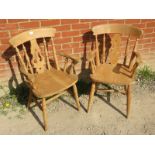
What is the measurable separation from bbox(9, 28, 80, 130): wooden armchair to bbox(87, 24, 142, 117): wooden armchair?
0.31 metres

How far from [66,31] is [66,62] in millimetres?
460

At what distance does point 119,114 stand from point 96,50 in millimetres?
912

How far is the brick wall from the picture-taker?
3.44 metres

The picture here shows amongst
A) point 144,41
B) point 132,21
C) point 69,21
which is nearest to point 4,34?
point 69,21

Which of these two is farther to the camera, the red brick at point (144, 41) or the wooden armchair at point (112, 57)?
the red brick at point (144, 41)

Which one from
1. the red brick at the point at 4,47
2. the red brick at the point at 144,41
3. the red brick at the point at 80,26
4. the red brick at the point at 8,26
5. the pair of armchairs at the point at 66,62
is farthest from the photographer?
the red brick at the point at 144,41

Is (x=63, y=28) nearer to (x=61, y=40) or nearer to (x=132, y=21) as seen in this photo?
(x=61, y=40)

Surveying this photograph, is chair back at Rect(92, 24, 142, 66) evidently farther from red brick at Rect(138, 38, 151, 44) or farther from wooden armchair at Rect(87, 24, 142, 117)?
red brick at Rect(138, 38, 151, 44)

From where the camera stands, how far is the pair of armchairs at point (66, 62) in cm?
326

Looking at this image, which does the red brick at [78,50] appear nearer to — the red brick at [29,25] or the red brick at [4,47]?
the red brick at [29,25]

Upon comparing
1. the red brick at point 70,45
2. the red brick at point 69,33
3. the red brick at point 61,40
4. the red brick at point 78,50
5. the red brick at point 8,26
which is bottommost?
the red brick at point 78,50

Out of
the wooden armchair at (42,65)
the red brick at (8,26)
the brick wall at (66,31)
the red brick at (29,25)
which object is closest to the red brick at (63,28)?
the brick wall at (66,31)

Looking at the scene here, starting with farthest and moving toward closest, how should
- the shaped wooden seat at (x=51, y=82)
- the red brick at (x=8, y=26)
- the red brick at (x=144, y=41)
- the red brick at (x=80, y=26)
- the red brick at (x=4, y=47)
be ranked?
the red brick at (x=144, y=41)
the red brick at (x=80, y=26)
the red brick at (x=4, y=47)
the red brick at (x=8, y=26)
the shaped wooden seat at (x=51, y=82)

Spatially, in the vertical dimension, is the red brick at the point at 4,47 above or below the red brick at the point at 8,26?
below
